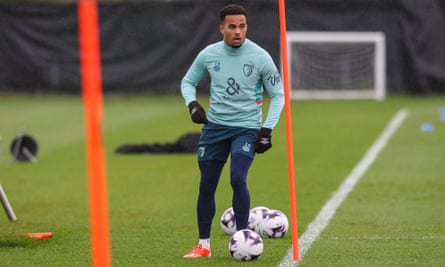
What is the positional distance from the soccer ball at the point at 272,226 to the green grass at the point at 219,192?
0.44 ft

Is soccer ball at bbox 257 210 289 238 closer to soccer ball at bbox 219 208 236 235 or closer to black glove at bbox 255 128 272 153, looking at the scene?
soccer ball at bbox 219 208 236 235

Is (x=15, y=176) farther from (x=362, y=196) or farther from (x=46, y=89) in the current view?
(x=46, y=89)

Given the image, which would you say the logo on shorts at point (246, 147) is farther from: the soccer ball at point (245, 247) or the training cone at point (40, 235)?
the training cone at point (40, 235)

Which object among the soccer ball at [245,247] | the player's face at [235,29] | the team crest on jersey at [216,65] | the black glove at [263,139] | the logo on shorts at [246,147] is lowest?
the soccer ball at [245,247]

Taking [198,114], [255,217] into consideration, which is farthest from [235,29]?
[255,217]

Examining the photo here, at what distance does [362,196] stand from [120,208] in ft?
9.39

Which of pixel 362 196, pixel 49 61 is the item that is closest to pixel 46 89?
pixel 49 61

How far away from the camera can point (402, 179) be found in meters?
15.0

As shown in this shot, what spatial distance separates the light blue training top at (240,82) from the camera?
30.3 ft

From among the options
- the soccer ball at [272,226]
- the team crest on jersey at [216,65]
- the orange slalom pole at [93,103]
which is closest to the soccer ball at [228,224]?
the soccer ball at [272,226]

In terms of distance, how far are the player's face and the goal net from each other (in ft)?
68.9

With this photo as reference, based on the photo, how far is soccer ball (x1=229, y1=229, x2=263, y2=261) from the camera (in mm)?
9086

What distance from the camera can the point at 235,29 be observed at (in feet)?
30.0

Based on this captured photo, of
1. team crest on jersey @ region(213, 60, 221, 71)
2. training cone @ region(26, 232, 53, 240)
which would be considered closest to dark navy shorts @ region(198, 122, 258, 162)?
team crest on jersey @ region(213, 60, 221, 71)
